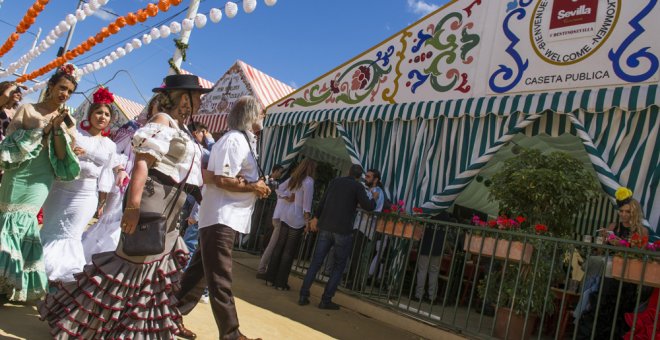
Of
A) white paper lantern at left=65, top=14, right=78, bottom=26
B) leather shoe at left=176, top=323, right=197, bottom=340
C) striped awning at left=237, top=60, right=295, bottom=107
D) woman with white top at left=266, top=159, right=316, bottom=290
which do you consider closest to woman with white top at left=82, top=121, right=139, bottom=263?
leather shoe at left=176, top=323, right=197, bottom=340

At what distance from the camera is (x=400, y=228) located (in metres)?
6.16

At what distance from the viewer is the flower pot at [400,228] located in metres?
6.04

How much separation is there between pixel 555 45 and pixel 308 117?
418cm

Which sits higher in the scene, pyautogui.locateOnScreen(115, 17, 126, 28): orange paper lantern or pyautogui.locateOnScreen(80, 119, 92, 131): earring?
pyautogui.locateOnScreen(115, 17, 126, 28): orange paper lantern

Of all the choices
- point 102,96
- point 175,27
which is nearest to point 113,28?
point 175,27

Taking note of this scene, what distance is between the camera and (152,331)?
2.99 metres

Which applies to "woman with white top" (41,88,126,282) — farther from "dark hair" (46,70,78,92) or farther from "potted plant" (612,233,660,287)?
"potted plant" (612,233,660,287)

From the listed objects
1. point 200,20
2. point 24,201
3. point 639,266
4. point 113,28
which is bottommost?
point 24,201

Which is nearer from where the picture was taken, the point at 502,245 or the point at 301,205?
the point at 502,245

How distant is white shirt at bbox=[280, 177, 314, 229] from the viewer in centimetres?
695

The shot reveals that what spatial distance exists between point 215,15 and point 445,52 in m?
3.54

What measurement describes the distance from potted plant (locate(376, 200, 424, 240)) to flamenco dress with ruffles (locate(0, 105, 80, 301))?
12.0 ft

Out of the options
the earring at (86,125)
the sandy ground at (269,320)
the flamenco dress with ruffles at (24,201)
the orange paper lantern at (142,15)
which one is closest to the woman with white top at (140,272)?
the sandy ground at (269,320)

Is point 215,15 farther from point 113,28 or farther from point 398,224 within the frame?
point 398,224
